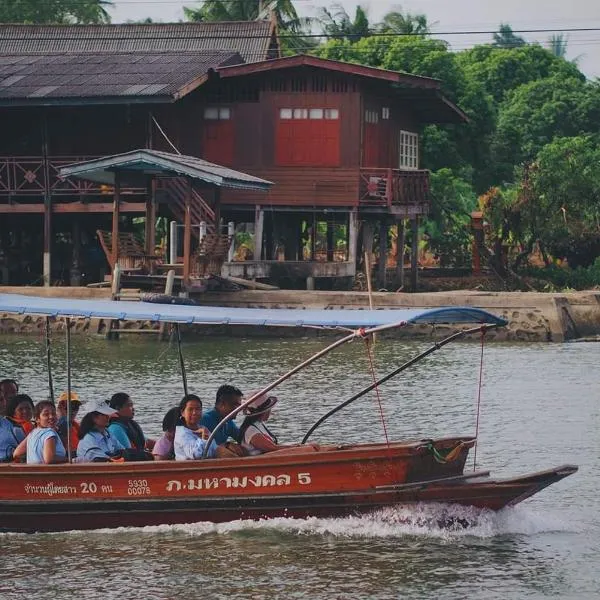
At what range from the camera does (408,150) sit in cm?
3747

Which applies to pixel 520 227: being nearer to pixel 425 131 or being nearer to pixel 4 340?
pixel 425 131

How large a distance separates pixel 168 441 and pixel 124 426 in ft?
1.93

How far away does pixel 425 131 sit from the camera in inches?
1690

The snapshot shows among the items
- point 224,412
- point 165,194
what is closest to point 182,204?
point 165,194

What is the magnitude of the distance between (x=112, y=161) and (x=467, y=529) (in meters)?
16.9

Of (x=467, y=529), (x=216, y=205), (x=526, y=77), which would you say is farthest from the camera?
(x=526, y=77)

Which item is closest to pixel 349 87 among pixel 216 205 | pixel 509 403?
pixel 216 205

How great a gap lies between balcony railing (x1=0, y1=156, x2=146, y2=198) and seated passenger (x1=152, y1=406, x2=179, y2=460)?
19.1 m

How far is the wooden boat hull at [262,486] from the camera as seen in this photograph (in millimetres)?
13188

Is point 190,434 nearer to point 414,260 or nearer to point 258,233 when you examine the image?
point 258,233

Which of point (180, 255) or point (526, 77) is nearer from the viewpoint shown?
point (180, 255)

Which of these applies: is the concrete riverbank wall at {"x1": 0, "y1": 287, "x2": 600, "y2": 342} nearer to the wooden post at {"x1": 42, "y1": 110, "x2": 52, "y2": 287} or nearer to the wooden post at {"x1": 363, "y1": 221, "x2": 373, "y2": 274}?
the wooden post at {"x1": 42, "y1": 110, "x2": 52, "y2": 287}

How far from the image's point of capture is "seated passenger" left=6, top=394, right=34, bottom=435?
14375 millimetres

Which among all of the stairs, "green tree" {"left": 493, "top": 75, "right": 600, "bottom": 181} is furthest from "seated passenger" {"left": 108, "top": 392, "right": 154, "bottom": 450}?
"green tree" {"left": 493, "top": 75, "right": 600, "bottom": 181}
